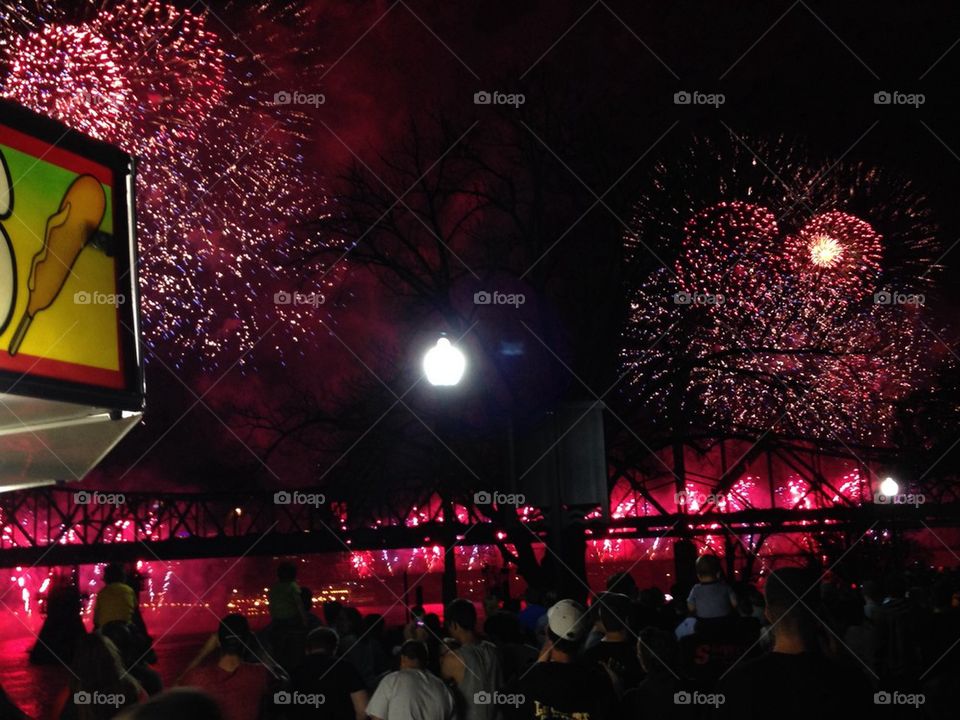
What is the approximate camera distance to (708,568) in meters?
9.72

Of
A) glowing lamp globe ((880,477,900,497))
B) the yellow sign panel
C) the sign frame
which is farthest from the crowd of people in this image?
glowing lamp globe ((880,477,900,497))

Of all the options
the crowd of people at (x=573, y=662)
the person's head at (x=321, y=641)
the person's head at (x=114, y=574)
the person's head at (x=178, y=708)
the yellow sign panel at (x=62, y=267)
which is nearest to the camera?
the person's head at (x=178, y=708)

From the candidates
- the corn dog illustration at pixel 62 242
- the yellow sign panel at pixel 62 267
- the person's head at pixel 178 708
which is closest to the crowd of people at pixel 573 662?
the person's head at pixel 178 708

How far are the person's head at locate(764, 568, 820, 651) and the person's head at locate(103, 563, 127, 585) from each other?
7.42 metres

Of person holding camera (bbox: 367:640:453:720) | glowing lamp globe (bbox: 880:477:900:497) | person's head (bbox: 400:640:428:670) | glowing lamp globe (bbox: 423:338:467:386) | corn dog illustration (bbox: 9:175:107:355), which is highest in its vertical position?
glowing lamp globe (bbox: 880:477:900:497)

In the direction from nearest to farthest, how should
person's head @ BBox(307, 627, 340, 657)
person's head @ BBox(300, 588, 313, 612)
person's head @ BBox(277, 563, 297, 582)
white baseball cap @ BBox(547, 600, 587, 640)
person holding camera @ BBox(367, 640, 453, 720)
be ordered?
1. white baseball cap @ BBox(547, 600, 587, 640)
2. person holding camera @ BBox(367, 640, 453, 720)
3. person's head @ BBox(307, 627, 340, 657)
4. person's head @ BBox(277, 563, 297, 582)
5. person's head @ BBox(300, 588, 313, 612)

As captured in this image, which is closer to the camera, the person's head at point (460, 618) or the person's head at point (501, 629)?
the person's head at point (460, 618)

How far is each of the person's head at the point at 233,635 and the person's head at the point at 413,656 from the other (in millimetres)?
1334

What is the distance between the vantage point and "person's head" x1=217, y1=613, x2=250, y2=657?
25.7 ft

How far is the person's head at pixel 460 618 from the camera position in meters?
7.86

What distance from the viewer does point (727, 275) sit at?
62.5 feet

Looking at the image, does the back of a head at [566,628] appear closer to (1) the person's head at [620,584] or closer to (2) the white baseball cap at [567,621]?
(2) the white baseball cap at [567,621]

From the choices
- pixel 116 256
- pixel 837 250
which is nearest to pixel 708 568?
pixel 116 256

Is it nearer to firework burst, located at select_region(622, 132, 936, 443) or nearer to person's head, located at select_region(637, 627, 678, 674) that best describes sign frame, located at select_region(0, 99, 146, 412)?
person's head, located at select_region(637, 627, 678, 674)
